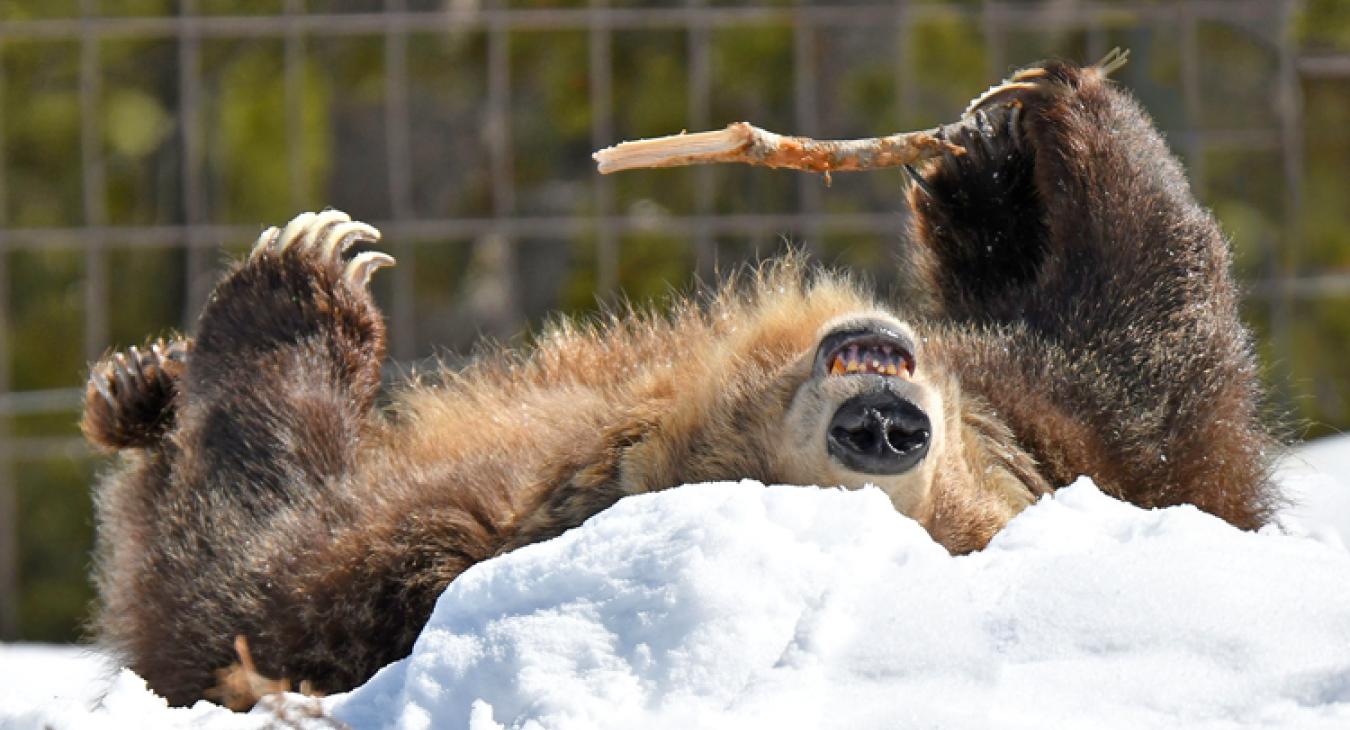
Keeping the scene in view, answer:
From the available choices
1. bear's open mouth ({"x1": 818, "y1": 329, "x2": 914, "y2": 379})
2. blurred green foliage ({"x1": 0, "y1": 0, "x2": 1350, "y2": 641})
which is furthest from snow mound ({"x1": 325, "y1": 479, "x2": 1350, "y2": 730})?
blurred green foliage ({"x1": 0, "y1": 0, "x2": 1350, "y2": 641})

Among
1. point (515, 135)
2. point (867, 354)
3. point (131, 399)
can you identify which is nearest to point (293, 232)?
point (131, 399)

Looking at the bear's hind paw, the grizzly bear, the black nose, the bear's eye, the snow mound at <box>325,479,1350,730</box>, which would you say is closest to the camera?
the snow mound at <box>325,479,1350,730</box>

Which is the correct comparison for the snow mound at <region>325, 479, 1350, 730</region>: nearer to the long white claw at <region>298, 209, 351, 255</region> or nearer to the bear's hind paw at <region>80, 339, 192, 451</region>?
the long white claw at <region>298, 209, 351, 255</region>

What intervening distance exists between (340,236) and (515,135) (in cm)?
276

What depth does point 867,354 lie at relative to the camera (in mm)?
2771

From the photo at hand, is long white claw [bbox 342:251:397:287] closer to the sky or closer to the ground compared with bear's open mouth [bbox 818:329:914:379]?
closer to the ground

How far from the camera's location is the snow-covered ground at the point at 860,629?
72.0 inches

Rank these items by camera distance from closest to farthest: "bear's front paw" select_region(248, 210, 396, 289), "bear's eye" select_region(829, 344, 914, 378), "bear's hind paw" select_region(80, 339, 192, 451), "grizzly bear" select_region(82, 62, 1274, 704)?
1. "bear's eye" select_region(829, 344, 914, 378)
2. "grizzly bear" select_region(82, 62, 1274, 704)
3. "bear's front paw" select_region(248, 210, 396, 289)
4. "bear's hind paw" select_region(80, 339, 192, 451)

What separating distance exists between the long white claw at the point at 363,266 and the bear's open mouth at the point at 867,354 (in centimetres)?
130

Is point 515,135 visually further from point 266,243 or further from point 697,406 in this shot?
point 697,406

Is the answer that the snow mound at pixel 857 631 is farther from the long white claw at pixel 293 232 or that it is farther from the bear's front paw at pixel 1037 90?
the long white claw at pixel 293 232

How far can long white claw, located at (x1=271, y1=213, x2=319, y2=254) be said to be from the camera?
374cm

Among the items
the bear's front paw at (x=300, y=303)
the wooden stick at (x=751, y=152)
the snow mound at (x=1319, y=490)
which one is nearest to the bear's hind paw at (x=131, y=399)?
the bear's front paw at (x=300, y=303)

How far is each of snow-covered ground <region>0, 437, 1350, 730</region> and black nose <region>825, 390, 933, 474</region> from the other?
29 centimetres
